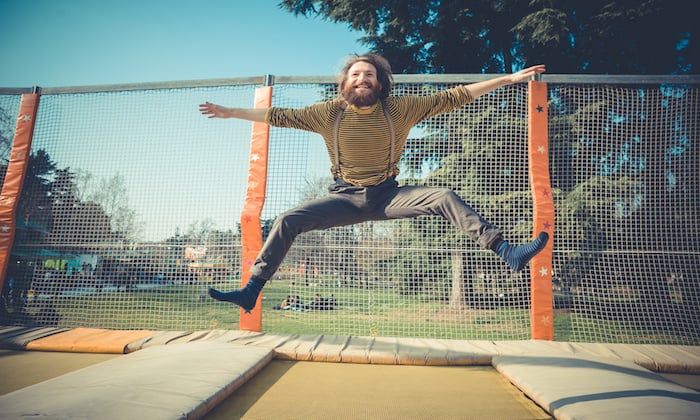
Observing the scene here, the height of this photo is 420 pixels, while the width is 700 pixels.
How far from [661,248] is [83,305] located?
306 inches

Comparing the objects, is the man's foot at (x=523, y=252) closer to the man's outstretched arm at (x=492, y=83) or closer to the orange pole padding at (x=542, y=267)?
the man's outstretched arm at (x=492, y=83)

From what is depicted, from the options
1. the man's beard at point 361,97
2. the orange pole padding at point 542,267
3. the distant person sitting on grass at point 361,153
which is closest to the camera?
the distant person sitting on grass at point 361,153

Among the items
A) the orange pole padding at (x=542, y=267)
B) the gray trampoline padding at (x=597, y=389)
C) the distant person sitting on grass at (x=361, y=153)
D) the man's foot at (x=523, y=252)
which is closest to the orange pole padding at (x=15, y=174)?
the distant person sitting on grass at (x=361, y=153)

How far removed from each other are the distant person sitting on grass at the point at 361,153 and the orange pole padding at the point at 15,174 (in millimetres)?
4279

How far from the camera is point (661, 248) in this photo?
4.92 meters

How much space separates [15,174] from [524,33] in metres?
8.83

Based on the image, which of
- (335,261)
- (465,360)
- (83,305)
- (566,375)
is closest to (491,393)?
(566,375)

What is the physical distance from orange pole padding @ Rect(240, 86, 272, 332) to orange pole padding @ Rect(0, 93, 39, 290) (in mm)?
3286

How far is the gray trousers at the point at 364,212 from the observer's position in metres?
2.38

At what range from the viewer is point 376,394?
291 cm

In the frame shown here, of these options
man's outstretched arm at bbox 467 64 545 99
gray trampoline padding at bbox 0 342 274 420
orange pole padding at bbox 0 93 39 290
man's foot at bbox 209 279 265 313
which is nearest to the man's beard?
man's outstretched arm at bbox 467 64 545 99

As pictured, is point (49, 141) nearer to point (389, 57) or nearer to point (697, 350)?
point (389, 57)

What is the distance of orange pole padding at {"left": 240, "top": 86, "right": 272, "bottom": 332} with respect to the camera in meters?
4.51

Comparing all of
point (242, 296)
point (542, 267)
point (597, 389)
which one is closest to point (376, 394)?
point (242, 296)
